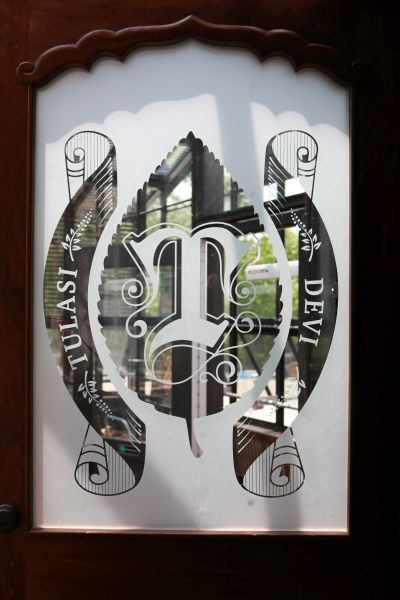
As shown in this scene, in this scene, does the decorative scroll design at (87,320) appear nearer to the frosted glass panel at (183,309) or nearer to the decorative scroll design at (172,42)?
the frosted glass panel at (183,309)

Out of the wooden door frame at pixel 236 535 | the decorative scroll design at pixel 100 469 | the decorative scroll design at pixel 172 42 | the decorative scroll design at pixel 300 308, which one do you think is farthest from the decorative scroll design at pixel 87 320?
the decorative scroll design at pixel 300 308

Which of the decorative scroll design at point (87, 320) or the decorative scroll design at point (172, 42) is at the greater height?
the decorative scroll design at point (172, 42)

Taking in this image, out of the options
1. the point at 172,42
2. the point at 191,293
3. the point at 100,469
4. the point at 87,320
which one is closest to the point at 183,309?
the point at 191,293

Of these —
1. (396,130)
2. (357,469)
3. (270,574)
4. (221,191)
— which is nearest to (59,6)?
(221,191)

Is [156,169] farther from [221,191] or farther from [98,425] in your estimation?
[98,425]

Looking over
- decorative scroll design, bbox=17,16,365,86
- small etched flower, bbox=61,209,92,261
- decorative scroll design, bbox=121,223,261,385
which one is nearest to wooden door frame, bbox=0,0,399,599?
decorative scroll design, bbox=17,16,365,86

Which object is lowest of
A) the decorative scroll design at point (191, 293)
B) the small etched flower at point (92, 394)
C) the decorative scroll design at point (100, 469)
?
the decorative scroll design at point (100, 469)

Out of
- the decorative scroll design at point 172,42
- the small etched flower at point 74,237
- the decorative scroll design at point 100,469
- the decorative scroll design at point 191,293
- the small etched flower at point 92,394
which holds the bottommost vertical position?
the decorative scroll design at point 100,469

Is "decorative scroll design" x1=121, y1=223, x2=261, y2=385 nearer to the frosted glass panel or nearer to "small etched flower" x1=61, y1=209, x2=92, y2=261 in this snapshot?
the frosted glass panel

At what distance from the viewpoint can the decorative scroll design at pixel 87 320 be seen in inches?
76.2

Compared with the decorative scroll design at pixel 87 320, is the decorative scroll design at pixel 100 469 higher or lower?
lower

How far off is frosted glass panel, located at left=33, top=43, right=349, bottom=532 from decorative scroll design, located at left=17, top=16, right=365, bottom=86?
0.04 meters

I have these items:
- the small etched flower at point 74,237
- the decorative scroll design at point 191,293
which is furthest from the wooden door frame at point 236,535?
the decorative scroll design at point 191,293

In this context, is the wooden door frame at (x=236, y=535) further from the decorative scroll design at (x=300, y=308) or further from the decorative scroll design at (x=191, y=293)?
the decorative scroll design at (x=191, y=293)
